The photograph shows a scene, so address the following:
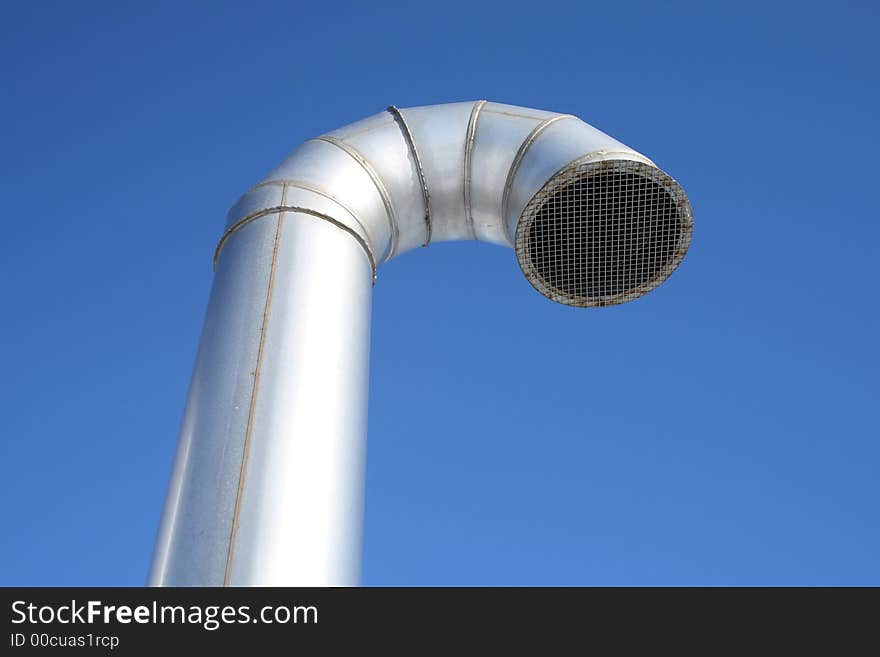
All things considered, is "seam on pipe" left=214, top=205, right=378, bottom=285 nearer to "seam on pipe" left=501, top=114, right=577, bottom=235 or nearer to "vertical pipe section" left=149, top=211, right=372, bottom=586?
"vertical pipe section" left=149, top=211, right=372, bottom=586

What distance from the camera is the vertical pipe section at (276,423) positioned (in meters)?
4.39

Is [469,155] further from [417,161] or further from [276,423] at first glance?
[276,423]

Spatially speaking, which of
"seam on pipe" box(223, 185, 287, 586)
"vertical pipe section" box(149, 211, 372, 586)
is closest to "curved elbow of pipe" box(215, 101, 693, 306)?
"seam on pipe" box(223, 185, 287, 586)

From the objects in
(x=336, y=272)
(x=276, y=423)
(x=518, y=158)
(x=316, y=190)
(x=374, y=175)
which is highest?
(x=518, y=158)

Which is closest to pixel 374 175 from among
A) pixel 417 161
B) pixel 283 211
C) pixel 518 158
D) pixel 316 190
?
pixel 417 161

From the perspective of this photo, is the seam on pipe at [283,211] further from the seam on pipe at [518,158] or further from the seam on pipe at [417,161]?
the seam on pipe at [518,158]

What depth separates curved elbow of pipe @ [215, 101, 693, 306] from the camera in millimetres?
6125

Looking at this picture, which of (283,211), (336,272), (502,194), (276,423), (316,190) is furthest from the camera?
(502,194)

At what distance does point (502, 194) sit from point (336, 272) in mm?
1547

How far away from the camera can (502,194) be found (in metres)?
6.60

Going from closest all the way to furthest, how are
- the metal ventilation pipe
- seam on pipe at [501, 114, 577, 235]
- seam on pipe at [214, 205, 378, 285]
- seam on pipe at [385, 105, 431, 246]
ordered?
1. the metal ventilation pipe
2. seam on pipe at [214, 205, 378, 285]
3. seam on pipe at [501, 114, 577, 235]
4. seam on pipe at [385, 105, 431, 246]

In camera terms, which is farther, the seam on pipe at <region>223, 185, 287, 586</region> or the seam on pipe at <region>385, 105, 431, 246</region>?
the seam on pipe at <region>385, 105, 431, 246</region>
